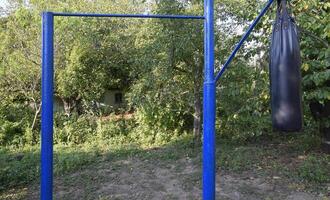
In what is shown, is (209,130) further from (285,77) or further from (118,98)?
(118,98)

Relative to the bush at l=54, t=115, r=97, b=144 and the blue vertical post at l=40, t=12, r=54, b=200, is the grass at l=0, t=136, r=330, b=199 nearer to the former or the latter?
the bush at l=54, t=115, r=97, b=144

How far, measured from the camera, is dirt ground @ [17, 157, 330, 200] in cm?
590

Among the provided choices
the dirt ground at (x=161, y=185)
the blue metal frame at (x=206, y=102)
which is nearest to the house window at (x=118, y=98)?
the dirt ground at (x=161, y=185)

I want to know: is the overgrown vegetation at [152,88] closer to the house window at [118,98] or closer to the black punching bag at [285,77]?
the house window at [118,98]

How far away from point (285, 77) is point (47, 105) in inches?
93.3

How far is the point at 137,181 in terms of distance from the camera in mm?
6832

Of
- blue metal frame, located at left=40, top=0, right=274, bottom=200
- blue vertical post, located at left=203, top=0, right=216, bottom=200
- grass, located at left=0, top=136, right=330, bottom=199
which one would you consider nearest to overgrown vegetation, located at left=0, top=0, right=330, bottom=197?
grass, located at left=0, top=136, right=330, bottom=199

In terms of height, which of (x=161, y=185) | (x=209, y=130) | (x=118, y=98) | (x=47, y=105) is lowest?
(x=161, y=185)

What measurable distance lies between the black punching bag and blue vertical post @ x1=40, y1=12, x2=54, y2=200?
7.35 feet

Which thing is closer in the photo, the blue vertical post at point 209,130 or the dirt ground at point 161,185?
the blue vertical post at point 209,130

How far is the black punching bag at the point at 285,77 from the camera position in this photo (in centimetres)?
249

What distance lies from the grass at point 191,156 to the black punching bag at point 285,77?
424cm

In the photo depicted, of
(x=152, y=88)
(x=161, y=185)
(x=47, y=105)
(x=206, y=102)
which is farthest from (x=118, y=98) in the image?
(x=206, y=102)

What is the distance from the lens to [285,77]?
250 cm
